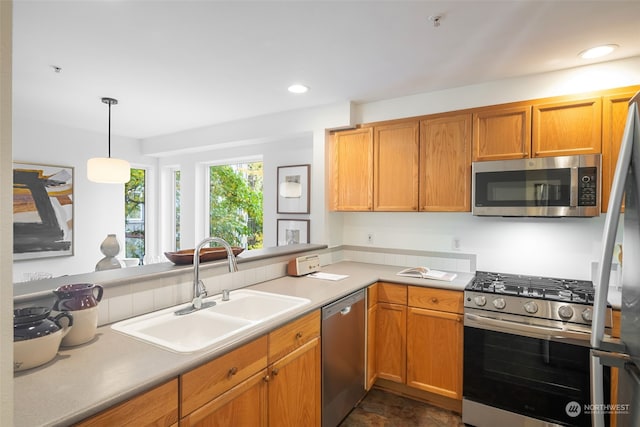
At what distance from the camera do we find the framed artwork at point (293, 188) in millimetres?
3643

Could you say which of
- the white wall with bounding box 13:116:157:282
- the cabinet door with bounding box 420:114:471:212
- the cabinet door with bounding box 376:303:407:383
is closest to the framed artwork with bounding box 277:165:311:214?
the cabinet door with bounding box 420:114:471:212

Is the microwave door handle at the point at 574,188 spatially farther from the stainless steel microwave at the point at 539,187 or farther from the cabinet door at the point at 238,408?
the cabinet door at the point at 238,408

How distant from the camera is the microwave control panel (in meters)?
2.12

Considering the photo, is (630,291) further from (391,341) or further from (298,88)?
(298,88)

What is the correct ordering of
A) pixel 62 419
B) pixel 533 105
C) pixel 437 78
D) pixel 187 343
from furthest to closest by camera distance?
pixel 437 78 < pixel 533 105 < pixel 187 343 < pixel 62 419

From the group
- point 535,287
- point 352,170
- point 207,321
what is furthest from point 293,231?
point 535,287

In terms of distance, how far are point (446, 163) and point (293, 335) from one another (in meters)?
1.83

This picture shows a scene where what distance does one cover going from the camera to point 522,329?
2.04 m

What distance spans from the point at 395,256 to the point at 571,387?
1.58 meters

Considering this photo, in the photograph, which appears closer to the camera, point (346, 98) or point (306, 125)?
point (346, 98)

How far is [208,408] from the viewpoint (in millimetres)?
1219

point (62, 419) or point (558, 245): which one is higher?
point (558, 245)

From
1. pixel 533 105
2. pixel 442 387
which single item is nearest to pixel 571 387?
pixel 442 387

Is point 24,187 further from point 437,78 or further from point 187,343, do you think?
point 437,78
